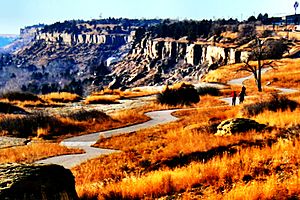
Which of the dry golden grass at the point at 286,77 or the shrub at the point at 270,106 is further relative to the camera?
the dry golden grass at the point at 286,77

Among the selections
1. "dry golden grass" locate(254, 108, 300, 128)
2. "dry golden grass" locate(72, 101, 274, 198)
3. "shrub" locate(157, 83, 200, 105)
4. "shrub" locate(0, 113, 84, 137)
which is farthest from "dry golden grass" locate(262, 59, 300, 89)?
"dry golden grass" locate(72, 101, 274, 198)

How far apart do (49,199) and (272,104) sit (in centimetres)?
1879

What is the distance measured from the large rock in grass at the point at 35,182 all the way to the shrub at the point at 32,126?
15.1 m

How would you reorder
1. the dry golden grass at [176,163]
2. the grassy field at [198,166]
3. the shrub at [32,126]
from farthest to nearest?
the shrub at [32,126] → the dry golden grass at [176,163] → the grassy field at [198,166]

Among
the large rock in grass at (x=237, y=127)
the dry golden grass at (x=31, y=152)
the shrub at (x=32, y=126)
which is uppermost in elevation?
the large rock in grass at (x=237, y=127)

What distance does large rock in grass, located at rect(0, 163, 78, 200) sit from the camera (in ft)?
25.7

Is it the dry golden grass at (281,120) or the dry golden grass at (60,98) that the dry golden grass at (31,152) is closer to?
the dry golden grass at (281,120)

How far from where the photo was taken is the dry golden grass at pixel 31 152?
16.5 meters

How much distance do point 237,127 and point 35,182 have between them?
1134 cm

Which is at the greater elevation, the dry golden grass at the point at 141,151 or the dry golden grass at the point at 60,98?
the dry golden grass at the point at 141,151

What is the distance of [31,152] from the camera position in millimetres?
17641

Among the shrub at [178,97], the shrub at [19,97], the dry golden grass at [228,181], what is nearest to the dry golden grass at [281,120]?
the dry golden grass at [228,181]

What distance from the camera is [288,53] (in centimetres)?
9694

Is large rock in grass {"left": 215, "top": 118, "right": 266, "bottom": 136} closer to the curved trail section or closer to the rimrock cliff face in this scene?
the curved trail section
